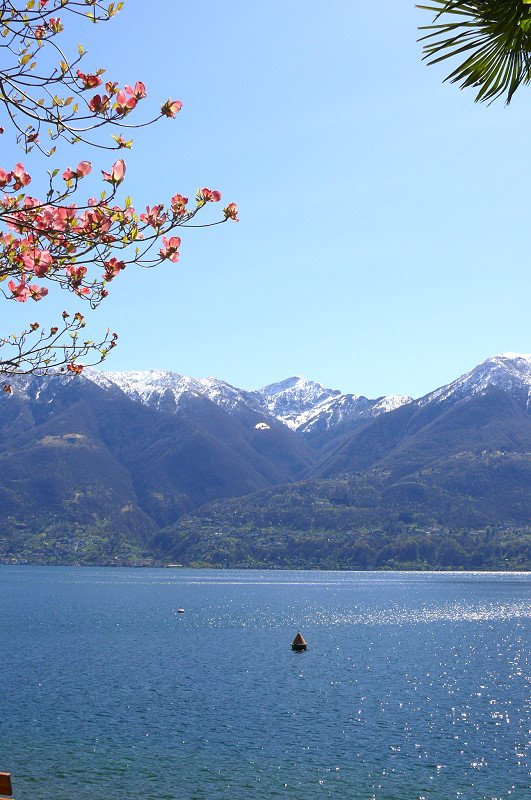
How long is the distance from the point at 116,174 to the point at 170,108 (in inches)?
48.2

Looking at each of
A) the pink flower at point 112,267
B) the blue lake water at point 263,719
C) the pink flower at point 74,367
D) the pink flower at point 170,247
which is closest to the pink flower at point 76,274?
the pink flower at point 112,267

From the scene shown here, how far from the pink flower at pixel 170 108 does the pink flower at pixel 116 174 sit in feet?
3.17

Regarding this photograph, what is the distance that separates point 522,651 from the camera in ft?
424

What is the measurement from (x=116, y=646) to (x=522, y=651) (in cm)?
6641

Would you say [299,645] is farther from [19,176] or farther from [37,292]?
[19,176]

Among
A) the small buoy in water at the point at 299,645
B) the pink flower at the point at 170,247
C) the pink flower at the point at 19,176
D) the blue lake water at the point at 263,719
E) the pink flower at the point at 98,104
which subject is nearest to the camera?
the pink flower at the point at 98,104

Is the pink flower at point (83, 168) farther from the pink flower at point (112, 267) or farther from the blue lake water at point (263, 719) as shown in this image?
the blue lake water at point (263, 719)

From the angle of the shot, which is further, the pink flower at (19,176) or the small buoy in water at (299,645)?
the small buoy in water at (299,645)

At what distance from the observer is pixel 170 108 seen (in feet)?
37.4

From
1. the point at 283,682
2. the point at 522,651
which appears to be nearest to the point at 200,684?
the point at 283,682

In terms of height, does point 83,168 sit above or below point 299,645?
above

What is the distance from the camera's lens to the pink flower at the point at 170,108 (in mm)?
11391

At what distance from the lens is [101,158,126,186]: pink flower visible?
11.2 meters

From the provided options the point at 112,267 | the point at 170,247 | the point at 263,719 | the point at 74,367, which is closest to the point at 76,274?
the point at 112,267
